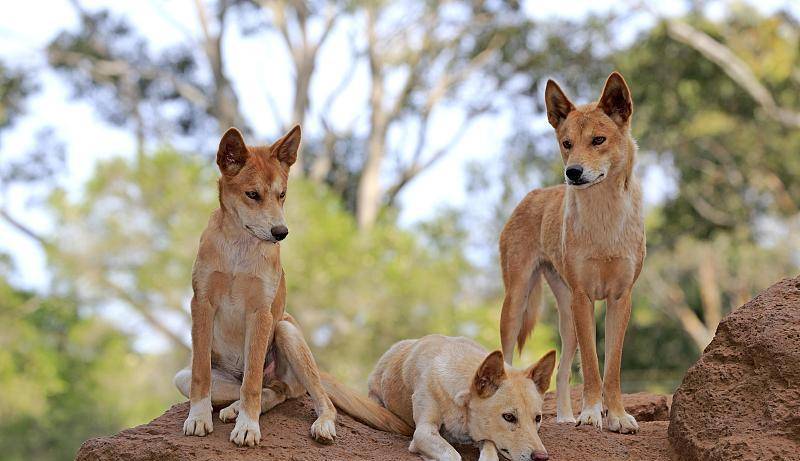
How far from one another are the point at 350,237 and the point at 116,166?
580cm

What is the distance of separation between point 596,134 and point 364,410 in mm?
2578

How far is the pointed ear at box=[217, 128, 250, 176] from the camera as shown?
681 centimetres

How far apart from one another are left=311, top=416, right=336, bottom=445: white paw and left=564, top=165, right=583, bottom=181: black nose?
2331 millimetres

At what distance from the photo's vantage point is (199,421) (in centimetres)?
684

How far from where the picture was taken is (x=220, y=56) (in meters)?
28.7

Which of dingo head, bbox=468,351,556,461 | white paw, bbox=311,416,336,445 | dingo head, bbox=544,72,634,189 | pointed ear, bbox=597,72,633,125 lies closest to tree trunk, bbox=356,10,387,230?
dingo head, bbox=544,72,634,189

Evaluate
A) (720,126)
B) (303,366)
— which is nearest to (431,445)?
Answer: (303,366)

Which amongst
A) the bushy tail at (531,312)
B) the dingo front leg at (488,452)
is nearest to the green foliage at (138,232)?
the bushy tail at (531,312)

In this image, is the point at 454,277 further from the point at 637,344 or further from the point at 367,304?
the point at 637,344

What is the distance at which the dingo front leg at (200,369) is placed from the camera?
22.5ft

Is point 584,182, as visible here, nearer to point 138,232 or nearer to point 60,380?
point 138,232

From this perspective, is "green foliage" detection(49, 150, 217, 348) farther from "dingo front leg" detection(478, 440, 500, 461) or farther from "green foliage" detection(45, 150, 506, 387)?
"dingo front leg" detection(478, 440, 500, 461)

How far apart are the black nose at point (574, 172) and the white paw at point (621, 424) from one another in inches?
67.9

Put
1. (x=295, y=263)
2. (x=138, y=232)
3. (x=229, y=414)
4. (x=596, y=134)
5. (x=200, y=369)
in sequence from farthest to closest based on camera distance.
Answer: (x=138, y=232), (x=295, y=263), (x=596, y=134), (x=229, y=414), (x=200, y=369)
